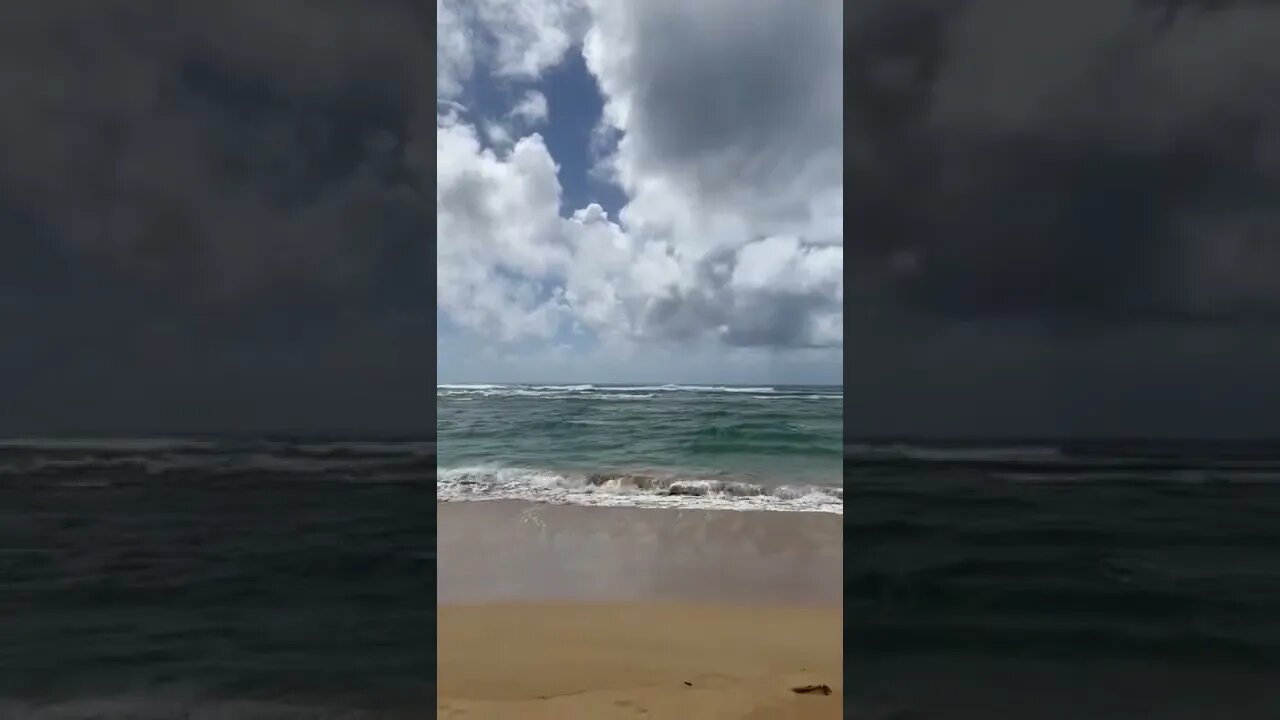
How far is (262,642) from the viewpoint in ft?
3.92

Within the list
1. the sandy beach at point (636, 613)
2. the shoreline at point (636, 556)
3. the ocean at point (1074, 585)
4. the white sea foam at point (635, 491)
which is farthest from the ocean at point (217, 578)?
the white sea foam at point (635, 491)

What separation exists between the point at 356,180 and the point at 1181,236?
1.27m

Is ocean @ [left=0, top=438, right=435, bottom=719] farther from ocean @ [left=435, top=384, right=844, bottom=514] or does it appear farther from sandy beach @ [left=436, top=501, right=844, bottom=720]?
ocean @ [left=435, top=384, right=844, bottom=514]

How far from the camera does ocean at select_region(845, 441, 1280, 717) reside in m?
1.04

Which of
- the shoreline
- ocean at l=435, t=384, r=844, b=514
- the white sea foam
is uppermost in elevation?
ocean at l=435, t=384, r=844, b=514

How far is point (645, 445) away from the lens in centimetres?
728

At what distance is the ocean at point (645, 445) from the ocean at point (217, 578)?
4.23 m

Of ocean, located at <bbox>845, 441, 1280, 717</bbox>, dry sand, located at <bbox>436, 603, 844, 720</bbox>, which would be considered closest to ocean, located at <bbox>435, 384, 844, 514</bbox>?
dry sand, located at <bbox>436, 603, 844, 720</bbox>

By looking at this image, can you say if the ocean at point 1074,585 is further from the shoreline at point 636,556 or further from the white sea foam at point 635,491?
the white sea foam at point 635,491

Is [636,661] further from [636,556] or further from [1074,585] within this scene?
[1074,585]

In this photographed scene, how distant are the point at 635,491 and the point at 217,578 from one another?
4.88 m

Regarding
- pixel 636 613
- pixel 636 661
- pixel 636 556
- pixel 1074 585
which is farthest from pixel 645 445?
pixel 1074 585

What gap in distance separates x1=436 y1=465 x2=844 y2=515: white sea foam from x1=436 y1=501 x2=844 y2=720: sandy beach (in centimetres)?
30

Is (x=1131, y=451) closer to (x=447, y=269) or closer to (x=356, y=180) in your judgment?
(x=356, y=180)
